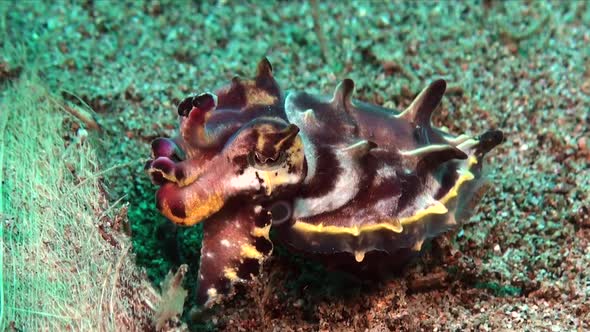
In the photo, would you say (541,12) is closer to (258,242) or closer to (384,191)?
(384,191)

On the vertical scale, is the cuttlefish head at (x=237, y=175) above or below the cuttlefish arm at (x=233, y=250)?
above

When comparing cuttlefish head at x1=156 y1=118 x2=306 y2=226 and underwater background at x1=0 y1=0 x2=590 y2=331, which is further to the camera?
underwater background at x1=0 y1=0 x2=590 y2=331

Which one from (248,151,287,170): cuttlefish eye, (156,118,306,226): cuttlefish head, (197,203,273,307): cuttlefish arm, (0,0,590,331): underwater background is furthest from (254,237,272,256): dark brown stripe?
(0,0,590,331): underwater background

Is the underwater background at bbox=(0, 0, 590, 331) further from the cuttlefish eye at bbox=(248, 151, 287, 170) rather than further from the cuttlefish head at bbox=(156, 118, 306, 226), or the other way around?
the cuttlefish eye at bbox=(248, 151, 287, 170)

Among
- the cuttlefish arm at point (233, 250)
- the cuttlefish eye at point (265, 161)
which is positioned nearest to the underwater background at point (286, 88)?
the cuttlefish arm at point (233, 250)

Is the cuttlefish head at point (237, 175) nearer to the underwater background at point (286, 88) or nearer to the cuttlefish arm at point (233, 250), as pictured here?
the cuttlefish arm at point (233, 250)

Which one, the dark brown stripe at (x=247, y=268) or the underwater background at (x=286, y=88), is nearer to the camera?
the dark brown stripe at (x=247, y=268)

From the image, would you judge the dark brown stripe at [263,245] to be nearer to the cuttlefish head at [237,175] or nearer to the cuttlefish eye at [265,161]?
the cuttlefish head at [237,175]
